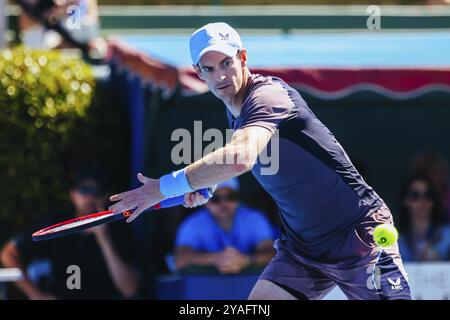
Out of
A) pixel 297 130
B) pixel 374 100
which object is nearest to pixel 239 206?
pixel 374 100

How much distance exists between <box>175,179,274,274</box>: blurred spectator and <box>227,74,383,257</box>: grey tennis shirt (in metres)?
2.22

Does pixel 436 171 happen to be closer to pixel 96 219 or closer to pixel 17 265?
pixel 17 265

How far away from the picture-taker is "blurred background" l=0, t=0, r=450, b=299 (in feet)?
24.0

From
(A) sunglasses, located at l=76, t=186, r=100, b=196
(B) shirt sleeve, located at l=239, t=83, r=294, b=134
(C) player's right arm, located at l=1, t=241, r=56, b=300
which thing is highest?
(B) shirt sleeve, located at l=239, t=83, r=294, b=134

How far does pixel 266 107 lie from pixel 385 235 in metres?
0.77

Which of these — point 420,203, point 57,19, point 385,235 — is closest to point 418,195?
point 420,203

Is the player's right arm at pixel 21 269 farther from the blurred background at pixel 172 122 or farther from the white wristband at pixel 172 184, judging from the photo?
the white wristband at pixel 172 184

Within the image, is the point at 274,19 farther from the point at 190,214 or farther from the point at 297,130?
the point at 297,130

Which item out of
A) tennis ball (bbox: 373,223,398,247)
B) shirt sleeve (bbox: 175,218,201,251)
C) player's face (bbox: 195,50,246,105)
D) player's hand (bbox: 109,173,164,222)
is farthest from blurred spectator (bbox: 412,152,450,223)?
player's hand (bbox: 109,173,164,222)

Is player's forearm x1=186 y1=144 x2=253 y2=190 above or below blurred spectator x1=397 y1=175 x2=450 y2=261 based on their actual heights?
above

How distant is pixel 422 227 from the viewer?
753 cm

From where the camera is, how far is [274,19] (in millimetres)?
9117

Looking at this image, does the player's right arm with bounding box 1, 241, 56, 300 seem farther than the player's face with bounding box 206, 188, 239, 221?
Yes

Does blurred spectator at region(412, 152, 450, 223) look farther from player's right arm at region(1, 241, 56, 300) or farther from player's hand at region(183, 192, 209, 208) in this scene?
player's hand at region(183, 192, 209, 208)
